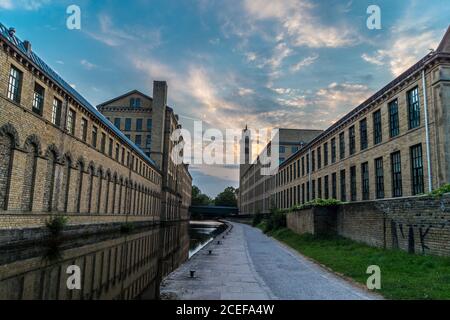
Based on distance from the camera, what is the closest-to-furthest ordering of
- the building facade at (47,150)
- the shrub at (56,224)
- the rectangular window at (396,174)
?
the building facade at (47,150), the shrub at (56,224), the rectangular window at (396,174)

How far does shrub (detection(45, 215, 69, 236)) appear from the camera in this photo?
71.1ft

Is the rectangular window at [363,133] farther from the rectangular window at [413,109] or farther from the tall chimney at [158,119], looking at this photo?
the tall chimney at [158,119]

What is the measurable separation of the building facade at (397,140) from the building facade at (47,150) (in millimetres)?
22232

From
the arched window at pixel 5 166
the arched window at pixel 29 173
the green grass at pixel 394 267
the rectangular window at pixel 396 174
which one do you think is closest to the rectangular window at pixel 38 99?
the arched window at pixel 29 173

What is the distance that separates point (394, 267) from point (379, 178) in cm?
1469

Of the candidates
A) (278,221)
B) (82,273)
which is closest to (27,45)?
(82,273)

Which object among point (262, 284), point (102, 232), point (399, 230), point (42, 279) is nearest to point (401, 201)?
point (399, 230)

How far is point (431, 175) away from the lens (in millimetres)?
19000

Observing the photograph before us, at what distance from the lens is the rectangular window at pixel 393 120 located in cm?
2300

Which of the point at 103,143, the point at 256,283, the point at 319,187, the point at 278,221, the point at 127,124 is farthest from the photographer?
the point at 127,124

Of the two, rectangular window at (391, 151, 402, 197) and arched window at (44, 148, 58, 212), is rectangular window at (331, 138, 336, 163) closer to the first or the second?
rectangular window at (391, 151, 402, 197)

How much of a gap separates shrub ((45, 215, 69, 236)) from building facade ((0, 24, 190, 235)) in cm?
39

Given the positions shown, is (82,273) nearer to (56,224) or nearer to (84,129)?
(56,224)

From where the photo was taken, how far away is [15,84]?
18.5m
